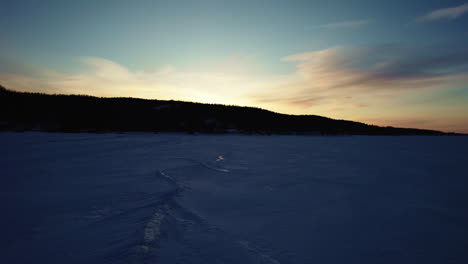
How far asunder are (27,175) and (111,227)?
10.7 feet

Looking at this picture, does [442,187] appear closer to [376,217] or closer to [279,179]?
[376,217]

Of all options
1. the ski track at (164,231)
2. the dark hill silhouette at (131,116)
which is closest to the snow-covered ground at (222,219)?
the ski track at (164,231)

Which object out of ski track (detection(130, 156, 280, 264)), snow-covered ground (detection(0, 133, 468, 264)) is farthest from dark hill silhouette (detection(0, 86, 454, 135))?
ski track (detection(130, 156, 280, 264))

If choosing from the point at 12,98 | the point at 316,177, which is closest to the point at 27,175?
the point at 316,177

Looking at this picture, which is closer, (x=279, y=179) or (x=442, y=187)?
(x=442, y=187)

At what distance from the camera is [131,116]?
23078 millimetres

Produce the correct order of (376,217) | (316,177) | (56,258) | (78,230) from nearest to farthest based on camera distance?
(56,258)
(78,230)
(376,217)
(316,177)

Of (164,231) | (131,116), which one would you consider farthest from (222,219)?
(131,116)

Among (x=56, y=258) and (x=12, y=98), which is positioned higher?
(x=12, y=98)

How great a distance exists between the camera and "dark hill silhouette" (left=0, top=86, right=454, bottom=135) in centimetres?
1777

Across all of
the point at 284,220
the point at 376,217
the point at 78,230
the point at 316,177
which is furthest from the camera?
the point at 316,177

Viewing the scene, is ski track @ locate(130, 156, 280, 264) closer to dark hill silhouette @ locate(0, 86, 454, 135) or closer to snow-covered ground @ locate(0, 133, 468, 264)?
snow-covered ground @ locate(0, 133, 468, 264)

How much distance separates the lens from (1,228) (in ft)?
6.48

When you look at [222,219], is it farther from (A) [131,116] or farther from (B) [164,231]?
(A) [131,116]
